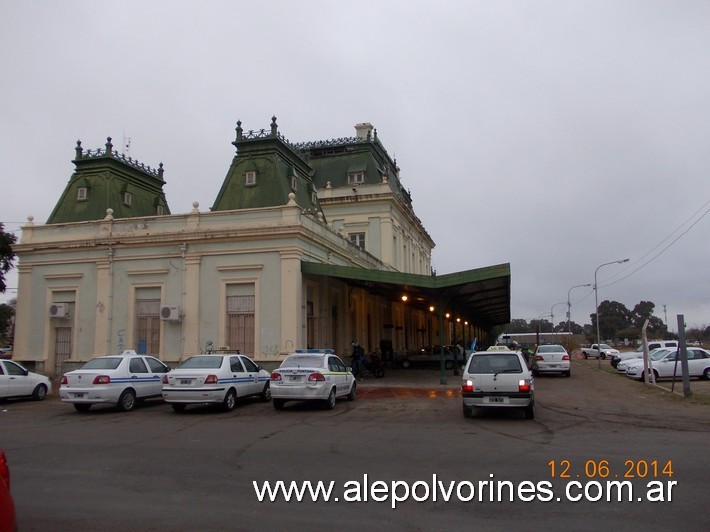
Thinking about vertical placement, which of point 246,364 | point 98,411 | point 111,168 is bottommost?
point 98,411

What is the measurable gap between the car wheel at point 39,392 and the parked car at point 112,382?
370cm

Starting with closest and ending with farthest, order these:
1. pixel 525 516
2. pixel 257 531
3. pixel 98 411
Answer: pixel 257 531
pixel 525 516
pixel 98 411

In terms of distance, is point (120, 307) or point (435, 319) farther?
point (435, 319)

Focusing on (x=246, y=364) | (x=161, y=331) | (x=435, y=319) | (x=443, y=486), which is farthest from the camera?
(x=435, y=319)

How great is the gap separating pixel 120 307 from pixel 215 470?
19.5 m

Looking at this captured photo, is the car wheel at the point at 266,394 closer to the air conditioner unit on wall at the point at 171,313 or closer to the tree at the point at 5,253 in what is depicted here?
the air conditioner unit on wall at the point at 171,313

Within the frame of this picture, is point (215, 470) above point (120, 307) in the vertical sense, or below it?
below

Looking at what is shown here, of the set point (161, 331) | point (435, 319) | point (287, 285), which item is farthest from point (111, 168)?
point (435, 319)

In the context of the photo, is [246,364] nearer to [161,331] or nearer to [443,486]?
[161,331]

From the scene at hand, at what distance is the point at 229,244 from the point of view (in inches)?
960

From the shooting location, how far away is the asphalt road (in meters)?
6.21

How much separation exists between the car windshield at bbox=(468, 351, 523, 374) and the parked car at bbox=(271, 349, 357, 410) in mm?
4120

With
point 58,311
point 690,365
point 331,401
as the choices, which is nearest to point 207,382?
point 331,401

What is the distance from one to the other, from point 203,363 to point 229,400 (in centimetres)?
124
